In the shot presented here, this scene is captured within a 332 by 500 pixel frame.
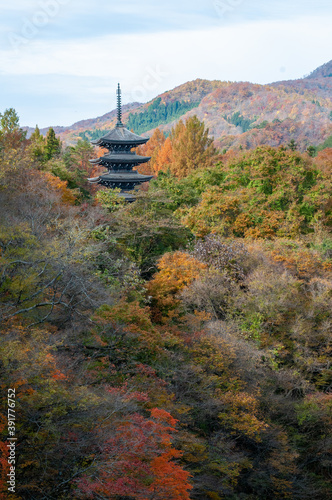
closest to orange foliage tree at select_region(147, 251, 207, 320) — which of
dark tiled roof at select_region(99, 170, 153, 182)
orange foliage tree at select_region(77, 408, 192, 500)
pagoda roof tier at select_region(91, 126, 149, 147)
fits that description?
orange foliage tree at select_region(77, 408, 192, 500)

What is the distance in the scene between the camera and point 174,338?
13172 mm

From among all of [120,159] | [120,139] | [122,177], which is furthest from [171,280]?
[120,139]

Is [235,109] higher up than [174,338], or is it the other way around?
[235,109]

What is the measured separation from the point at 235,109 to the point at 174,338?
393 ft

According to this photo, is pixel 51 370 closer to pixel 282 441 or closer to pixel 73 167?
pixel 282 441

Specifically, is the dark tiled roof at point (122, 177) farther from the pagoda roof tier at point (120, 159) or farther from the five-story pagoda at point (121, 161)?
the pagoda roof tier at point (120, 159)

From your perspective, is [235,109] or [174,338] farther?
[235,109]

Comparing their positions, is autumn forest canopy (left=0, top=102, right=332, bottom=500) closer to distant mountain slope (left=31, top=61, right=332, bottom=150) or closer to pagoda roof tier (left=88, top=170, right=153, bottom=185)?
pagoda roof tier (left=88, top=170, right=153, bottom=185)

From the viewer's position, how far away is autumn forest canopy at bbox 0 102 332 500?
779cm

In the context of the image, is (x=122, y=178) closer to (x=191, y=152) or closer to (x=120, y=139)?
(x=120, y=139)

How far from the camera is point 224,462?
11148 mm

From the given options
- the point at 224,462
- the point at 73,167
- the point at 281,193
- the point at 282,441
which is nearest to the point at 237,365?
the point at 282,441

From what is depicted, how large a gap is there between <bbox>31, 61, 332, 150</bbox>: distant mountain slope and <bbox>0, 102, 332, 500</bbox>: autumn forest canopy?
202 feet

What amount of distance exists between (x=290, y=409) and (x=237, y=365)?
8.43 feet
